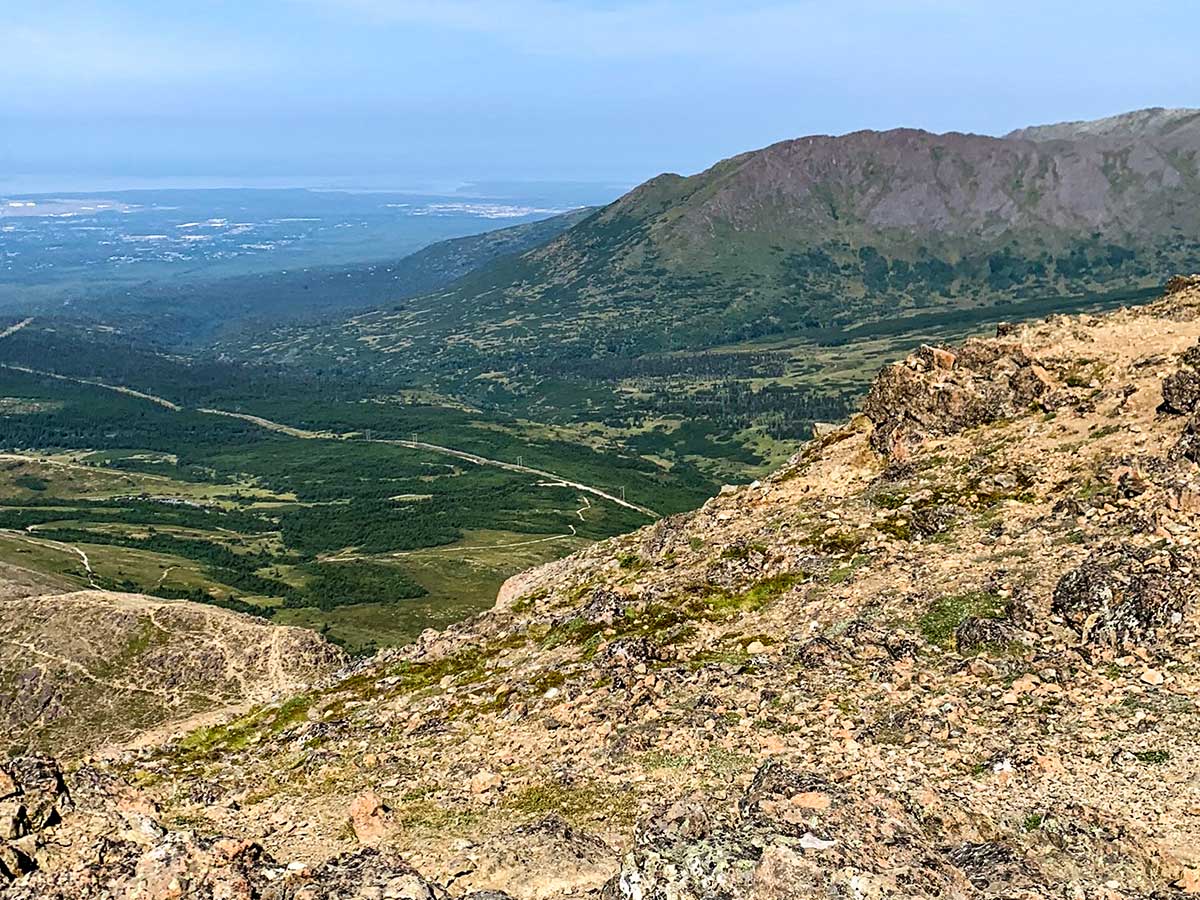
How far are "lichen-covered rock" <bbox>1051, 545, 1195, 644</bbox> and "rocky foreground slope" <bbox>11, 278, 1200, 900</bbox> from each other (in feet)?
0.28

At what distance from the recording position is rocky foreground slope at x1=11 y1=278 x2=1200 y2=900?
22.5 m

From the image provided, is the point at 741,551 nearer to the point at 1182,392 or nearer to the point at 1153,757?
the point at 1182,392

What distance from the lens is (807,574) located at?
1645 inches

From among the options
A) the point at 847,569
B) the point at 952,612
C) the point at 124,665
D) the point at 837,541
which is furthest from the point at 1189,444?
the point at 124,665

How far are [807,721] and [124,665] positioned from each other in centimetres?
8555

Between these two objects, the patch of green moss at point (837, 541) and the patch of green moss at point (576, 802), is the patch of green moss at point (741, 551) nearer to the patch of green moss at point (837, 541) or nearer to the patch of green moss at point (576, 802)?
the patch of green moss at point (837, 541)

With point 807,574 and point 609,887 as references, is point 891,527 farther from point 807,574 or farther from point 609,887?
point 609,887

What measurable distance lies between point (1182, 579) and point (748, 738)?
1481 centimetres

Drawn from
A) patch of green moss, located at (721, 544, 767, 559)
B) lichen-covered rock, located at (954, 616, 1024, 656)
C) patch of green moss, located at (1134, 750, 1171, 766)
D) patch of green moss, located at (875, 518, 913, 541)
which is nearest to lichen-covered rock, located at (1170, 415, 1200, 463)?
patch of green moss, located at (875, 518, 913, 541)

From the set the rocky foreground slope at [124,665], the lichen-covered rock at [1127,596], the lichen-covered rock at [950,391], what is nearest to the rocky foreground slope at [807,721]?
the lichen-covered rock at [1127,596]

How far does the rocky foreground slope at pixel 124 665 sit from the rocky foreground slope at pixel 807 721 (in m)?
51.8

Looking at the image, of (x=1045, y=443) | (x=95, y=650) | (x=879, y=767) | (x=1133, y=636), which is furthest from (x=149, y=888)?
(x=95, y=650)

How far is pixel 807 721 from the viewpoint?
1195 inches

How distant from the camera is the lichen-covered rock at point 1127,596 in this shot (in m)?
30.8
